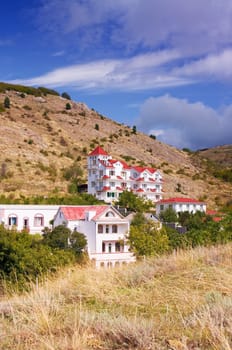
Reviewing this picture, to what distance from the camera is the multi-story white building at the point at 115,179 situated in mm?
59281

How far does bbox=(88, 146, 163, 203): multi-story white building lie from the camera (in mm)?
59281

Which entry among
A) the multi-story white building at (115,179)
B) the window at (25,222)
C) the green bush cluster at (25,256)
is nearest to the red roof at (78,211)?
the window at (25,222)

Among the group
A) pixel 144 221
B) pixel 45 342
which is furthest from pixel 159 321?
pixel 144 221

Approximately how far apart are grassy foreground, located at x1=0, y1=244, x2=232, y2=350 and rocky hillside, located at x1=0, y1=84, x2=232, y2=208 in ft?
145

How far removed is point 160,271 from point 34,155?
58120 mm

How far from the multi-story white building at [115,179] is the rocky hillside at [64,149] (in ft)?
9.97

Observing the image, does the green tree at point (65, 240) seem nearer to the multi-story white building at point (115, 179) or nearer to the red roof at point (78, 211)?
the red roof at point (78, 211)

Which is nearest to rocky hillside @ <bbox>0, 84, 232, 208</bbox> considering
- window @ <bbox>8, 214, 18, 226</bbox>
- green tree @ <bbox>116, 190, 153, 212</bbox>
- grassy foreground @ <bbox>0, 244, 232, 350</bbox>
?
window @ <bbox>8, 214, 18, 226</bbox>

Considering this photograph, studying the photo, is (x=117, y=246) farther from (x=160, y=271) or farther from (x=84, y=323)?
(x=84, y=323)

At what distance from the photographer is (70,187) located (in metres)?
56.3

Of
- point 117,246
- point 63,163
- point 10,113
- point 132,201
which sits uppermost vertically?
A: point 10,113

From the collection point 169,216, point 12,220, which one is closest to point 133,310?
point 12,220

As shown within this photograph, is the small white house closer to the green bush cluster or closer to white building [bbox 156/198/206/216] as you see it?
the green bush cluster

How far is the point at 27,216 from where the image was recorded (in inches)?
1617
